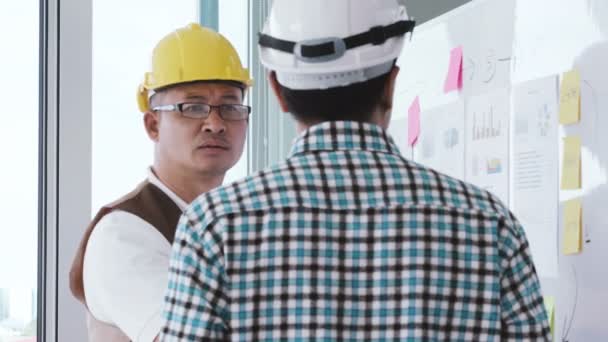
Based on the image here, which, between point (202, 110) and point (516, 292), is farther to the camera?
point (202, 110)

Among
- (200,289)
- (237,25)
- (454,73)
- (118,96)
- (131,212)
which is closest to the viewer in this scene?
(200,289)

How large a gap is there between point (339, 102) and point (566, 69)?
94 centimetres

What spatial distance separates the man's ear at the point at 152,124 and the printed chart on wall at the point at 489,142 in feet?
2.61

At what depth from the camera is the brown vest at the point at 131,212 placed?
5.63 ft

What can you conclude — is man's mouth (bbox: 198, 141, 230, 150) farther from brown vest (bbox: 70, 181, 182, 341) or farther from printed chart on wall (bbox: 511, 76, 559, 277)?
printed chart on wall (bbox: 511, 76, 559, 277)

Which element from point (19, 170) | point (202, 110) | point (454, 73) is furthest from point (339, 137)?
point (19, 170)

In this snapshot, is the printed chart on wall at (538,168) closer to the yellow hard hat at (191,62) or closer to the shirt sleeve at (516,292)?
the yellow hard hat at (191,62)

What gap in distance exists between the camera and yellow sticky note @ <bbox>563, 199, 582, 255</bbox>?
180 cm

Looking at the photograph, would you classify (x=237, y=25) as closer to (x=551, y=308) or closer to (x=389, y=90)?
(x=551, y=308)

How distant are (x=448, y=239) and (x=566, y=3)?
103 centimetres

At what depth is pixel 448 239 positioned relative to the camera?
105 cm

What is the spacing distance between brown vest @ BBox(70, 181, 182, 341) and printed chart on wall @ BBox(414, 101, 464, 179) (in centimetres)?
88

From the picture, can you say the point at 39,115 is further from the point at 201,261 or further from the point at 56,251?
the point at 201,261

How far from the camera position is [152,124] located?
1906 mm
